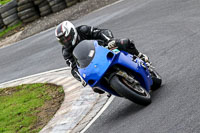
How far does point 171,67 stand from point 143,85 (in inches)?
65.7

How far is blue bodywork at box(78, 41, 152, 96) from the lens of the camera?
704cm

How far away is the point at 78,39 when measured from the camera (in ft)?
26.7

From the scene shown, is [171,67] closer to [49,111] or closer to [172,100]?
[172,100]

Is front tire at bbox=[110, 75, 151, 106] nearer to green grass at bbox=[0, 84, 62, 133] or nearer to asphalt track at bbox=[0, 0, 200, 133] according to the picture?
asphalt track at bbox=[0, 0, 200, 133]

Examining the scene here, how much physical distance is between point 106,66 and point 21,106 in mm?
4483

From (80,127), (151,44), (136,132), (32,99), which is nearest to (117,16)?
(151,44)

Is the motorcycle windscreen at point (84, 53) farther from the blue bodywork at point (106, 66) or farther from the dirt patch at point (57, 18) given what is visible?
the dirt patch at point (57, 18)

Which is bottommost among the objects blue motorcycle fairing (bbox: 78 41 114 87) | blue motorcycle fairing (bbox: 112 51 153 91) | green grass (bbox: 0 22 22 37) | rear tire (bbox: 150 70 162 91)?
green grass (bbox: 0 22 22 37)

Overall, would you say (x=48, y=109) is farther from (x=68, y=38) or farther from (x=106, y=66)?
(x=106, y=66)

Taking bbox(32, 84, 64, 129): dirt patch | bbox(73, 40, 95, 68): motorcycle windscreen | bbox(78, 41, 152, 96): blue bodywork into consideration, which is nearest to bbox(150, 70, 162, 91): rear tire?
bbox(78, 41, 152, 96): blue bodywork

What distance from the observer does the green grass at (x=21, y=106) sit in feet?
31.1

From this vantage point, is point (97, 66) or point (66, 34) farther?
point (66, 34)

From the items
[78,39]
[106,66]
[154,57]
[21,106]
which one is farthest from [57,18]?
[106,66]

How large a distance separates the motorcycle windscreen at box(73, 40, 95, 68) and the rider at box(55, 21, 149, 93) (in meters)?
0.42
